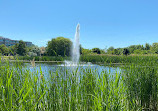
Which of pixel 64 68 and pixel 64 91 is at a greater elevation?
pixel 64 68

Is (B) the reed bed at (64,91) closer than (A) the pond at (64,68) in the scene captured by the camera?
Yes

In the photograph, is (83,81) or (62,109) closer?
(62,109)

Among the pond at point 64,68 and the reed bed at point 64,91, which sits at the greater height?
the pond at point 64,68

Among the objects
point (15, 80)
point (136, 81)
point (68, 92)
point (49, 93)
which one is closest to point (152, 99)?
point (136, 81)

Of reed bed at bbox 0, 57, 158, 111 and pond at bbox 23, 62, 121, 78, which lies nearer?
reed bed at bbox 0, 57, 158, 111

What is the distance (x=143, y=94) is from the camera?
2.23m

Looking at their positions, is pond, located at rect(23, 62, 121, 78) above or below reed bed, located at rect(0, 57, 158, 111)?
above

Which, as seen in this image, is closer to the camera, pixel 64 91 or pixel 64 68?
pixel 64 91

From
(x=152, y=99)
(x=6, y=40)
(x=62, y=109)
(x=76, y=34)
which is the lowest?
(x=152, y=99)

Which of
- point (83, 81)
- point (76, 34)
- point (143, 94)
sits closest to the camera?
point (83, 81)

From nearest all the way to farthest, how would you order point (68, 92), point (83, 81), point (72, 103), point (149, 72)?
point (72, 103), point (68, 92), point (83, 81), point (149, 72)

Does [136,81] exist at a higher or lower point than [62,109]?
higher

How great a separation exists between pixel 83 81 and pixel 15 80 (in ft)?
2.43

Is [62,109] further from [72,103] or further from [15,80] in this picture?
[15,80]
